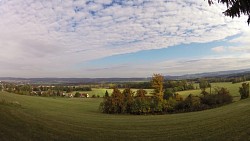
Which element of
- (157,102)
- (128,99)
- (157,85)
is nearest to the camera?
(157,102)

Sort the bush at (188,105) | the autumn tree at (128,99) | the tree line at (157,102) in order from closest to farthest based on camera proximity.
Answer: the tree line at (157,102)
the autumn tree at (128,99)
the bush at (188,105)

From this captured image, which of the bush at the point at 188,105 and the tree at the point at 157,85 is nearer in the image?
the bush at the point at 188,105

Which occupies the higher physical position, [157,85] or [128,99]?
[157,85]

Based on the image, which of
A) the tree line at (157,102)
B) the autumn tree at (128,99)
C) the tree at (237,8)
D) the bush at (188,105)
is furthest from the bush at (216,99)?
the tree at (237,8)

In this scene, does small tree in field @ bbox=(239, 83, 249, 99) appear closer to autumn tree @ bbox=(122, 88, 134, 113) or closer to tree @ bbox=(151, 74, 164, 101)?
tree @ bbox=(151, 74, 164, 101)

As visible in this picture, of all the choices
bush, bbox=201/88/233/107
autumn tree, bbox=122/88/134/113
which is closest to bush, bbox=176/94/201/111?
bush, bbox=201/88/233/107

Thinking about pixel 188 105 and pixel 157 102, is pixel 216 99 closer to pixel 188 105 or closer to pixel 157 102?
pixel 188 105

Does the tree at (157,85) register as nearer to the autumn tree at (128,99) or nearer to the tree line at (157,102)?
the tree line at (157,102)

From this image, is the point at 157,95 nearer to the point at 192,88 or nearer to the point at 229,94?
the point at 229,94

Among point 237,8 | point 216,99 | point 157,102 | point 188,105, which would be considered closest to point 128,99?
point 157,102

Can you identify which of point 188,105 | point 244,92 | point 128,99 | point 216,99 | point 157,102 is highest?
point 244,92

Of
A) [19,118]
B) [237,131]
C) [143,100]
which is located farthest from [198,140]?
[143,100]
